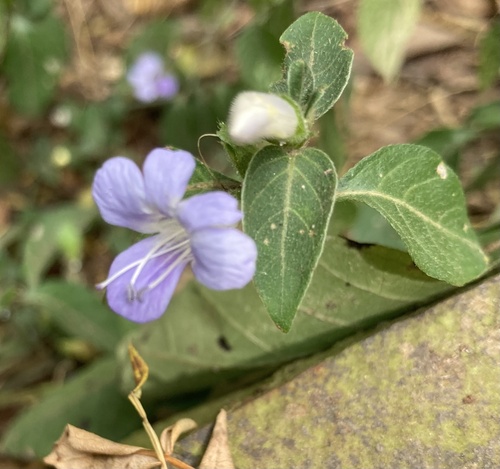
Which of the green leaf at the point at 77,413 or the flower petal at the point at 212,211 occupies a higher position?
the flower petal at the point at 212,211

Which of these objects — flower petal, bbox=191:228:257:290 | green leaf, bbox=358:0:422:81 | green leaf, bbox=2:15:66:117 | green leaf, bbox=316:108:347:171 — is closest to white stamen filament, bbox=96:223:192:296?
flower petal, bbox=191:228:257:290

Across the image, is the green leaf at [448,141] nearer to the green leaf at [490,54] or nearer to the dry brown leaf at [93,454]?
the green leaf at [490,54]

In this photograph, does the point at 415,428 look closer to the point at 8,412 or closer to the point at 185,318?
the point at 185,318

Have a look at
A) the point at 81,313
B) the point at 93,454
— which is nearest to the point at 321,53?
the point at 93,454

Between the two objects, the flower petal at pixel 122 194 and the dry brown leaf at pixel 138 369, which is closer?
the flower petal at pixel 122 194

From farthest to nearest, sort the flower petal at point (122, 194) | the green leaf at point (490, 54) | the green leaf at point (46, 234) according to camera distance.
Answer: the green leaf at point (46, 234) < the green leaf at point (490, 54) < the flower petal at point (122, 194)

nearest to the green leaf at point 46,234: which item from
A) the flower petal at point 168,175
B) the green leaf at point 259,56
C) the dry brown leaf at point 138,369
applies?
the green leaf at point 259,56

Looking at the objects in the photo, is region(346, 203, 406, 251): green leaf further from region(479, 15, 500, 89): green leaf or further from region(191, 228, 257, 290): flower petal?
region(191, 228, 257, 290): flower petal
